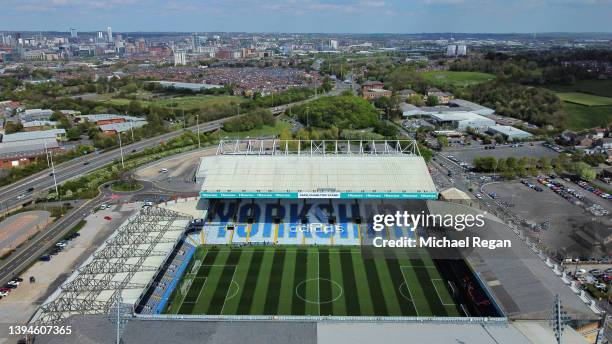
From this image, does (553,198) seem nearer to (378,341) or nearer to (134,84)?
(378,341)

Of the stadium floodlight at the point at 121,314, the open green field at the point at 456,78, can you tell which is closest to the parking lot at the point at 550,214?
the stadium floodlight at the point at 121,314

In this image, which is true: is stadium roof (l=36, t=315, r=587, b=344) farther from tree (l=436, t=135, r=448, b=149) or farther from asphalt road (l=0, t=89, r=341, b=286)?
tree (l=436, t=135, r=448, b=149)

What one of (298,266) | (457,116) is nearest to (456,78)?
(457,116)

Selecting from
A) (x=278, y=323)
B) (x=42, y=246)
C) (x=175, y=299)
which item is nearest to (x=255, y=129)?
(x=42, y=246)

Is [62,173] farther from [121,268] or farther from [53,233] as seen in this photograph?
[121,268]

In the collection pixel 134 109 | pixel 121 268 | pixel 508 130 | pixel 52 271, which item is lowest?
pixel 52 271

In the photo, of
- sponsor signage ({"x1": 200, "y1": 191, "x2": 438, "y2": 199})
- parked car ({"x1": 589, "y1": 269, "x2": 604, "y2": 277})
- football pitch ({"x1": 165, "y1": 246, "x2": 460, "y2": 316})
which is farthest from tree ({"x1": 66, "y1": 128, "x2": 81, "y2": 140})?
parked car ({"x1": 589, "y1": 269, "x2": 604, "y2": 277})
